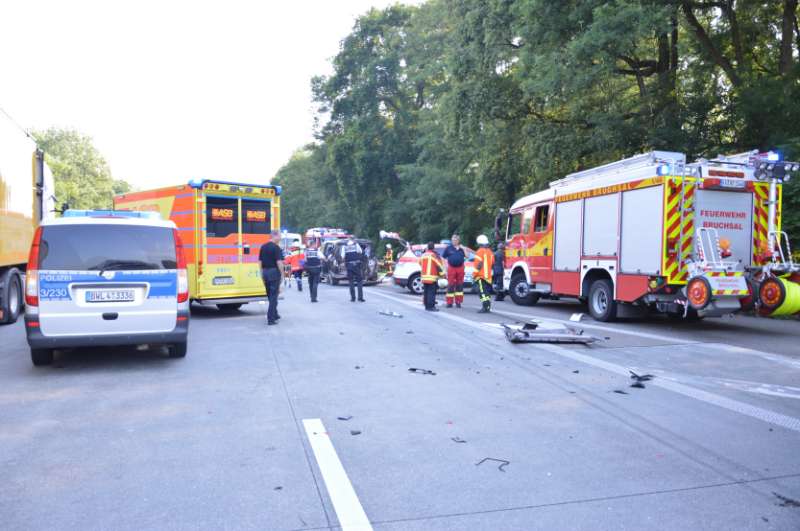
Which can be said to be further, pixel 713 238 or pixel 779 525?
pixel 713 238

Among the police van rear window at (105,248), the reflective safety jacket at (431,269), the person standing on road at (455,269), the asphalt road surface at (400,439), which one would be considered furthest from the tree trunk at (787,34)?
the police van rear window at (105,248)

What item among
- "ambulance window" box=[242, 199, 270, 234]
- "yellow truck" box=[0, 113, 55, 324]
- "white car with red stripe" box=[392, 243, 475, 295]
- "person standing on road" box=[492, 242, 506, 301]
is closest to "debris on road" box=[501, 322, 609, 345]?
"ambulance window" box=[242, 199, 270, 234]

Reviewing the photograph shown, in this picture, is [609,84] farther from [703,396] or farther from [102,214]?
[102,214]

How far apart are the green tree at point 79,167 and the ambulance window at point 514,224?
72.5 m

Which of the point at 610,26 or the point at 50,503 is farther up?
the point at 610,26

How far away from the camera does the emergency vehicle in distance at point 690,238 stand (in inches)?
441

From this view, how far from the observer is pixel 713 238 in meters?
11.8

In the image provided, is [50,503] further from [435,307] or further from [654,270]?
[435,307]

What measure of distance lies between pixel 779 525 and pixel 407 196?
38803mm

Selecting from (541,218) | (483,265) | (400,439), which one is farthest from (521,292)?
(400,439)

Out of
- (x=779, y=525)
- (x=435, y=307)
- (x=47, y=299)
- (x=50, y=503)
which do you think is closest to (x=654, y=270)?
(x=435, y=307)

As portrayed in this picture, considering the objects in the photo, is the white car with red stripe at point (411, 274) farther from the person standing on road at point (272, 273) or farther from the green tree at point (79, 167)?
the green tree at point (79, 167)

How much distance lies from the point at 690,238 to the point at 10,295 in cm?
1277

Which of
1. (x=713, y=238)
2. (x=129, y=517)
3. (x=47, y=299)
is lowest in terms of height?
(x=129, y=517)
